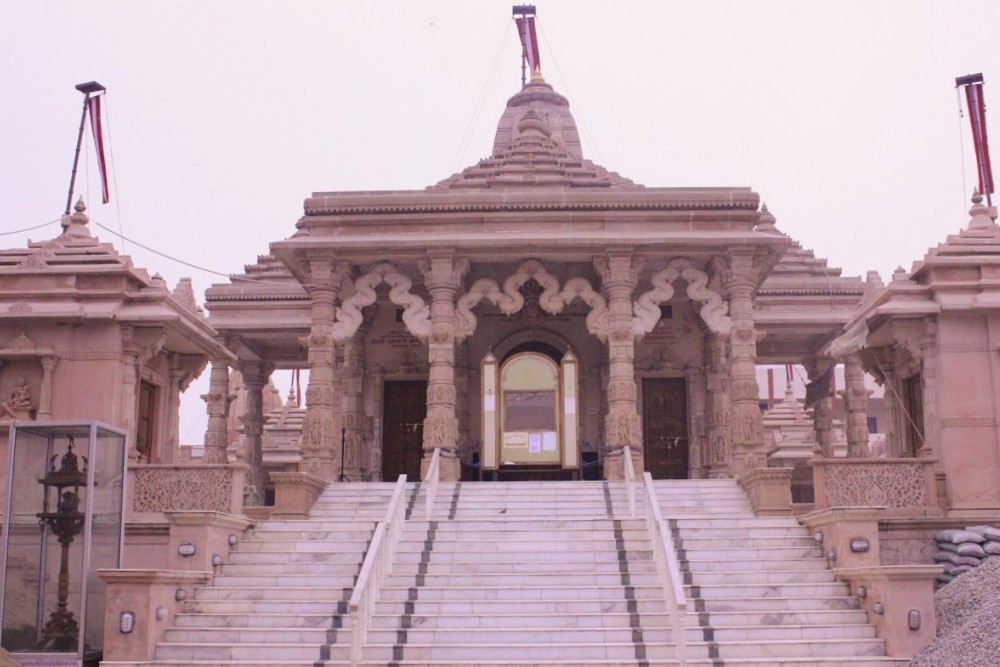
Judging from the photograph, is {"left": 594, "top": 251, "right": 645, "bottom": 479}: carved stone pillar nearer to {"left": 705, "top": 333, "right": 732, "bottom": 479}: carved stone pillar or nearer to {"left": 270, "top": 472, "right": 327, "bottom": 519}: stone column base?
{"left": 705, "top": 333, "right": 732, "bottom": 479}: carved stone pillar

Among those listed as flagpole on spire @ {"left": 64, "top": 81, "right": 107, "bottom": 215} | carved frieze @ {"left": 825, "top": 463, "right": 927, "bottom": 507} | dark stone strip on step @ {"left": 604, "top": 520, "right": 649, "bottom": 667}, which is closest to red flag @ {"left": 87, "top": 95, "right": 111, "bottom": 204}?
flagpole on spire @ {"left": 64, "top": 81, "right": 107, "bottom": 215}

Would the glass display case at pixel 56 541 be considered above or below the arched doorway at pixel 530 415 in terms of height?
below

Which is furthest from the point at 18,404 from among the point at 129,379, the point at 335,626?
the point at 335,626

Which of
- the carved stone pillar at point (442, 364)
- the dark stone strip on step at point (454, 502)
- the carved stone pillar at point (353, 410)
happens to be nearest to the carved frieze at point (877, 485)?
the dark stone strip on step at point (454, 502)

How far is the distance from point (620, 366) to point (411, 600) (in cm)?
690

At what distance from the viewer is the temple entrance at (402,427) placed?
75.4 ft

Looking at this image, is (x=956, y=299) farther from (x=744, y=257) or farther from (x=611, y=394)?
(x=611, y=394)

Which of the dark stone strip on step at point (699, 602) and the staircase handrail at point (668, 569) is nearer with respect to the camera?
the staircase handrail at point (668, 569)

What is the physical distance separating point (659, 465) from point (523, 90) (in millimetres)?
13708

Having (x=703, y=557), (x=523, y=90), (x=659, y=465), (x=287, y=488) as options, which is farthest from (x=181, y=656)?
(x=523, y=90)

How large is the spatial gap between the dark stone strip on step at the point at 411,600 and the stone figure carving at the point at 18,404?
21.7 feet

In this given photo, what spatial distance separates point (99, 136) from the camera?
74.7 feet

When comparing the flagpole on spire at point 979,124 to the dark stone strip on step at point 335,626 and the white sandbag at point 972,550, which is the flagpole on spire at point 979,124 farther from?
the dark stone strip on step at point 335,626

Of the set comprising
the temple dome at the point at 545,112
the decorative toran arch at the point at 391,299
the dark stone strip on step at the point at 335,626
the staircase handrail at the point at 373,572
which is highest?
the temple dome at the point at 545,112
